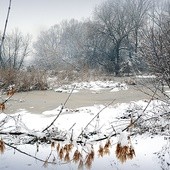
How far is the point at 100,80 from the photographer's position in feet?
92.8

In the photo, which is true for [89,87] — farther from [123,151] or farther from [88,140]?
[123,151]

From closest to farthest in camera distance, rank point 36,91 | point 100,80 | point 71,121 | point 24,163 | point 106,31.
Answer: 1. point 24,163
2. point 71,121
3. point 36,91
4. point 100,80
5. point 106,31

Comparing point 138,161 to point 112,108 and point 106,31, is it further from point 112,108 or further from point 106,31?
point 106,31

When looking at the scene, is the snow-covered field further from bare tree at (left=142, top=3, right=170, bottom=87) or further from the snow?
the snow

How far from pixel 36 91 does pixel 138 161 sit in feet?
51.1

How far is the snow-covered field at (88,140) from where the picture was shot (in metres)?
2.44

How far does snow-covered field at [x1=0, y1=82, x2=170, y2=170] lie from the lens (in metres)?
2.44

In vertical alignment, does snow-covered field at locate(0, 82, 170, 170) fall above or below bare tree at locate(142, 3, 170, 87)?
below

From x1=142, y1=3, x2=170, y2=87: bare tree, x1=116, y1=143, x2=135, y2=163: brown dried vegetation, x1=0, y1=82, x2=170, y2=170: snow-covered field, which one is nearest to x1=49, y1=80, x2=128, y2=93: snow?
x1=0, y1=82, x2=170, y2=170: snow-covered field

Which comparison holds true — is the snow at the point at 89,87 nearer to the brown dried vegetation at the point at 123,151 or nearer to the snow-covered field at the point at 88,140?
the snow-covered field at the point at 88,140

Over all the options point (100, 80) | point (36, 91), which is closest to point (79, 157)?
point (36, 91)

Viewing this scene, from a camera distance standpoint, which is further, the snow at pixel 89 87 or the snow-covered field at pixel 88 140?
the snow at pixel 89 87

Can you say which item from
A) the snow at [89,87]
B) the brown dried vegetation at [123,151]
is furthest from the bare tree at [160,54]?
the snow at [89,87]

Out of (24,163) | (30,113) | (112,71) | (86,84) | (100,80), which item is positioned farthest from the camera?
(112,71)
